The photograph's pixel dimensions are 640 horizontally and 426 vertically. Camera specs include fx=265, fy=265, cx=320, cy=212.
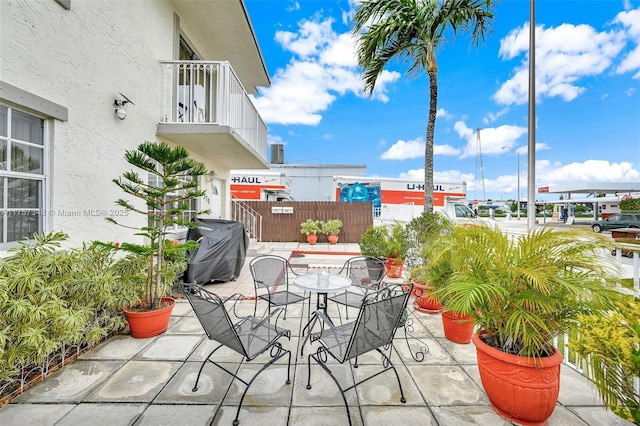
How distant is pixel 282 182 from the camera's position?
1673 cm

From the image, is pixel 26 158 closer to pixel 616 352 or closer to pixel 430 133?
pixel 616 352

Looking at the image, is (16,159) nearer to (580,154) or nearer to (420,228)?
(420,228)

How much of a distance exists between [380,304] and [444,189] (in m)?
18.5

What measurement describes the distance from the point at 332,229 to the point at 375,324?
30.5 feet

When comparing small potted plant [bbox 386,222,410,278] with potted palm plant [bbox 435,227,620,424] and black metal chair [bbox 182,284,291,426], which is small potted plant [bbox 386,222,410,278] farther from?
black metal chair [bbox 182,284,291,426]

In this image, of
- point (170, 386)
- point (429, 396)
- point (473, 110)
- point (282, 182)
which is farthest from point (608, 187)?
point (170, 386)

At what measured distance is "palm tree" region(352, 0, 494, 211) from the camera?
518 centimetres

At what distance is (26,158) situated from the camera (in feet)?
9.61

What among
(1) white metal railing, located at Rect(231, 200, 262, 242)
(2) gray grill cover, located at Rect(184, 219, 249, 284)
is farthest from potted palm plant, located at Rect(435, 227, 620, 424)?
(1) white metal railing, located at Rect(231, 200, 262, 242)

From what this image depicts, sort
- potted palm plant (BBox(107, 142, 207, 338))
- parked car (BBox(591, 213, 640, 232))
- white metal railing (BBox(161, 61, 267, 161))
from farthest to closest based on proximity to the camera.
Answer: parked car (BBox(591, 213, 640, 232)) < white metal railing (BBox(161, 61, 267, 161)) < potted palm plant (BBox(107, 142, 207, 338))

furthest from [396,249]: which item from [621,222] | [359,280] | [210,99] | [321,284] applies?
[621,222]

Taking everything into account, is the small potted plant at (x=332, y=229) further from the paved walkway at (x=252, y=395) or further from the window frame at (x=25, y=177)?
the window frame at (x=25, y=177)

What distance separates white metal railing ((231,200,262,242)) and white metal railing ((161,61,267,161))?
4.97 m

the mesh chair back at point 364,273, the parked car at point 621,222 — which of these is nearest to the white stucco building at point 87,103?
the mesh chair back at point 364,273
